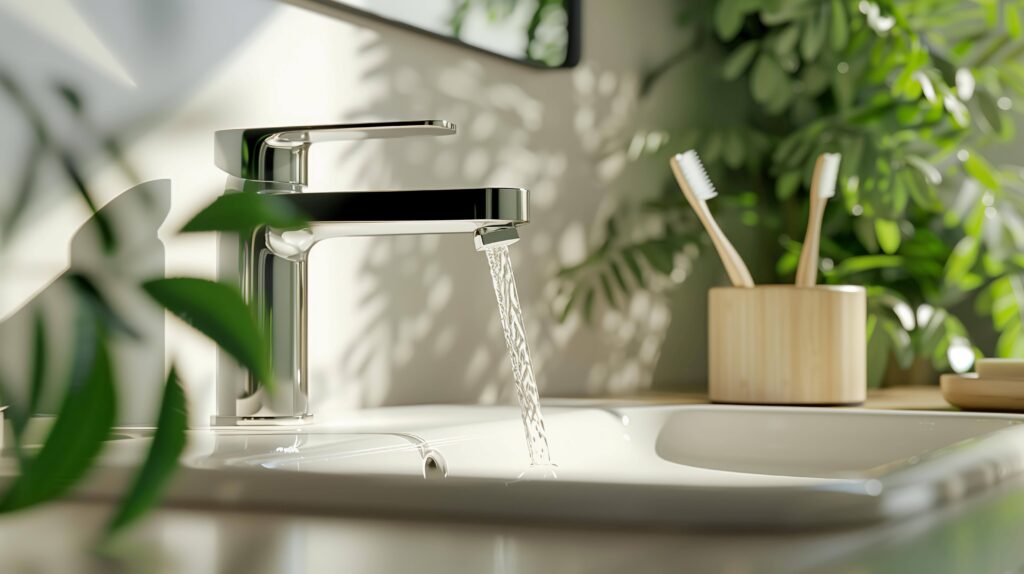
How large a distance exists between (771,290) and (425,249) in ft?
1.15

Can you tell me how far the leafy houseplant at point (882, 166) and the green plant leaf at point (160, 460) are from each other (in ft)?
4.06

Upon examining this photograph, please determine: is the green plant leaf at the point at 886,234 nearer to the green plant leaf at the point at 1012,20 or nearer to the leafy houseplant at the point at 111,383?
the green plant leaf at the point at 1012,20

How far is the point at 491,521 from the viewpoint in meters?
0.48

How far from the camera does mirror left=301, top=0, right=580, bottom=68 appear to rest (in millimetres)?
1217

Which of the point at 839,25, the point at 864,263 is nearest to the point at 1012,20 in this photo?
the point at 839,25

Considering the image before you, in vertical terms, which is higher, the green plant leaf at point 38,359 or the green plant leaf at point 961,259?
the green plant leaf at point 961,259

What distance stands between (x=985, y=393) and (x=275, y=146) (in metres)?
0.69

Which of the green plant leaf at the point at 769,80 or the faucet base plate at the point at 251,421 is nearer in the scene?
the faucet base plate at the point at 251,421

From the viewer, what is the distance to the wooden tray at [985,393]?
1.14m

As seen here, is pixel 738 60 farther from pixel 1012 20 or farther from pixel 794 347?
pixel 794 347

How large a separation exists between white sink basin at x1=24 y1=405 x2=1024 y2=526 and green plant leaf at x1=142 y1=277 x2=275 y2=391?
0.02m

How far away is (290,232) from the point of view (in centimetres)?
89

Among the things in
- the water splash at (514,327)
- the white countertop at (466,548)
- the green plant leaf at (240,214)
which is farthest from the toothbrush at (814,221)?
the green plant leaf at (240,214)

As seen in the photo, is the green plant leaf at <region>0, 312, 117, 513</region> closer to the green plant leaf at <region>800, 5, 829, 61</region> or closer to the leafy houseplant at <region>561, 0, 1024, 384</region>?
the leafy houseplant at <region>561, 0, 1024, 384</region>
